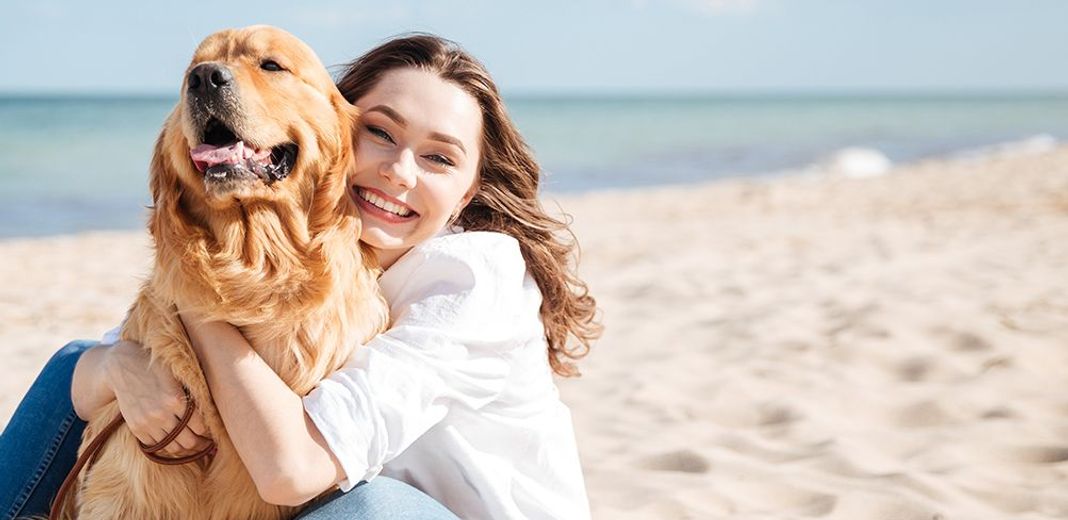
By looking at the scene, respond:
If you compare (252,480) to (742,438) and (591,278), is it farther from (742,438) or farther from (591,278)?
(591,278)

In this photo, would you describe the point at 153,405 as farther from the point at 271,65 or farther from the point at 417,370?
the point at 271,65

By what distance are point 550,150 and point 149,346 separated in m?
25.0

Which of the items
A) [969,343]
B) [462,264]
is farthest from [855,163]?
[462,264]

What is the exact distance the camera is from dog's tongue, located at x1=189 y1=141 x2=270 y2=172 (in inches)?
88.4

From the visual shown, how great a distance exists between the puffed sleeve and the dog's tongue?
20.7 inches

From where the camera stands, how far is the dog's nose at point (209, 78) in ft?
7.28

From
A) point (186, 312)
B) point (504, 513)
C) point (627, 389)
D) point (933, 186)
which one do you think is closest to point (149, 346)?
point (186, 312)

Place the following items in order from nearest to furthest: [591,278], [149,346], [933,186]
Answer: [149,346] < [591,278] < [933,186]

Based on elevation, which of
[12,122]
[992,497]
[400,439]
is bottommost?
[12,122]

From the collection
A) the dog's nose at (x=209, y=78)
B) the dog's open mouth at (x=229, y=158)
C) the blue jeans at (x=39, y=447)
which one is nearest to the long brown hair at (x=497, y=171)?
the dog's open mouth at (x=229, y=158)

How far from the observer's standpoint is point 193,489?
240 centimetres

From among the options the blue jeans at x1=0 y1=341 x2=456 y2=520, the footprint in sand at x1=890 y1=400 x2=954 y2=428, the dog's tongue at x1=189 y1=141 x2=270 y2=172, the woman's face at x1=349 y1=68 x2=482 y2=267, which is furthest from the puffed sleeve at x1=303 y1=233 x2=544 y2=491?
the footprint in sand at x1=890 y1=400 x2=954 y2=428

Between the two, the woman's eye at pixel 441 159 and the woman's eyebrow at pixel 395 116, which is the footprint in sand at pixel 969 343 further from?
the woman's eyebrow at pixel 395 116

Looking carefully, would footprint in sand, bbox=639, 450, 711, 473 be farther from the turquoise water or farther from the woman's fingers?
the turquoise water
